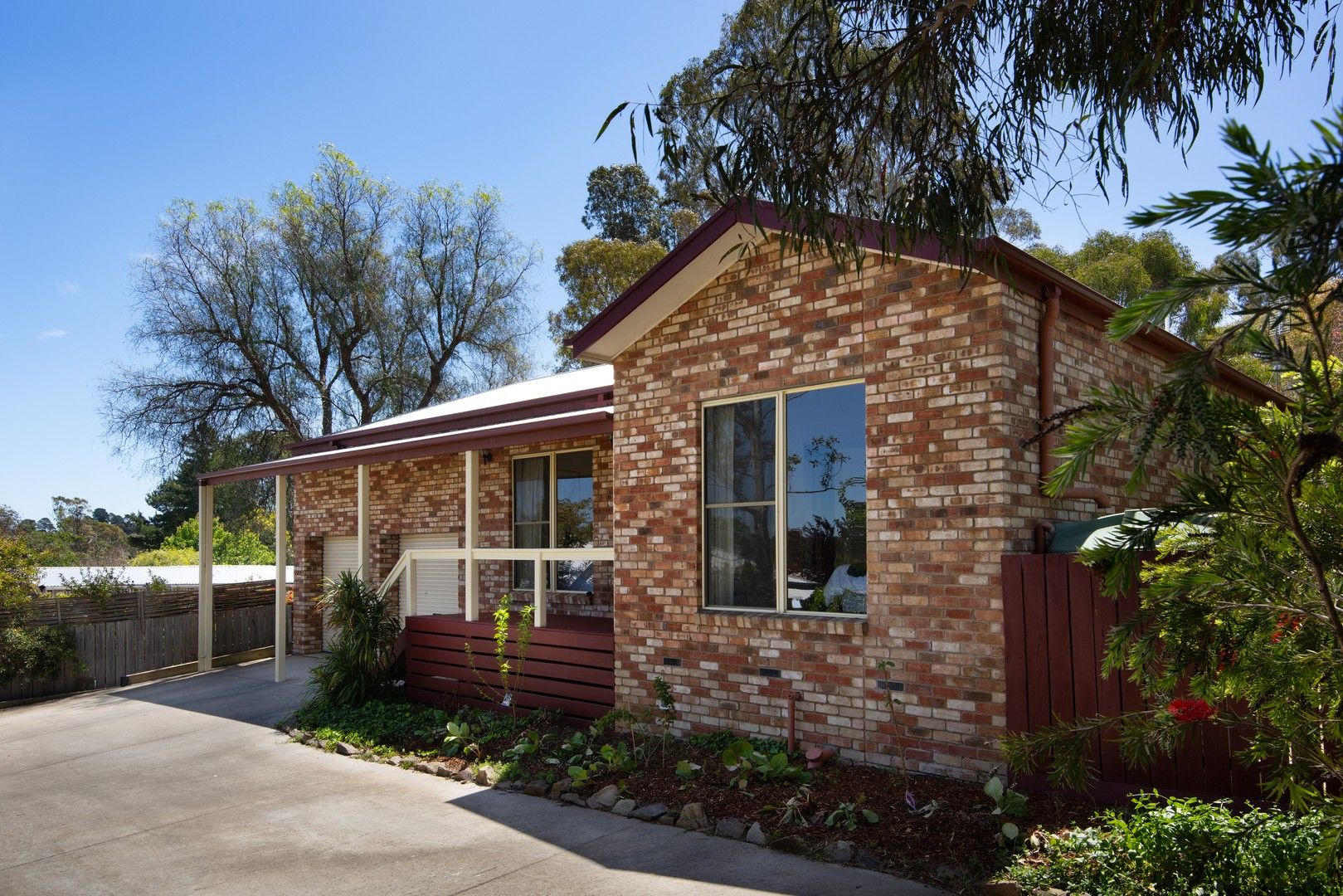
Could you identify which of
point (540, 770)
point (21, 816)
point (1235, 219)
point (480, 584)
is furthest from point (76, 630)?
point (1235, 219)

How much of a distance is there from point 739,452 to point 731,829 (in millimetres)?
3103

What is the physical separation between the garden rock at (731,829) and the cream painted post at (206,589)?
475 inches

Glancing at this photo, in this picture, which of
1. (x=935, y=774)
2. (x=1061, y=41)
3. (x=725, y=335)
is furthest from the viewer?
(x=725, y=335)

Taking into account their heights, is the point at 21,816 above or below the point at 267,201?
below

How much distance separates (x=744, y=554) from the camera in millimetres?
8281

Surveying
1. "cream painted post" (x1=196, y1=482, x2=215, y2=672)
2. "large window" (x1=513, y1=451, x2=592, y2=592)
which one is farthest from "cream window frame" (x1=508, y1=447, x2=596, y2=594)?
"cream painted post" (x1=196, y1=482, x2=215, y2=672)

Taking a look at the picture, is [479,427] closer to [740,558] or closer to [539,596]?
[539,596]

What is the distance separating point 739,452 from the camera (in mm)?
8398

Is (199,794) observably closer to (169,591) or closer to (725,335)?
(725,335)

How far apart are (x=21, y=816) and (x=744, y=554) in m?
6.12

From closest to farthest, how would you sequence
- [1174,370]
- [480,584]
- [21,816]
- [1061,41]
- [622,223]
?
[1174,370], [1061,41], [21,816], [480,584], [622,223]

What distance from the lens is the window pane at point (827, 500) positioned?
757 cm

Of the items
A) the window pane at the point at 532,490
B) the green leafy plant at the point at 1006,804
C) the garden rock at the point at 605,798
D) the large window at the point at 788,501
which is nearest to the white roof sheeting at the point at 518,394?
the window pane at the point at 532,490

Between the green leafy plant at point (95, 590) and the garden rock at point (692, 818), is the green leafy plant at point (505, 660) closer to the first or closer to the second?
the garden rock at point (692, 818)
